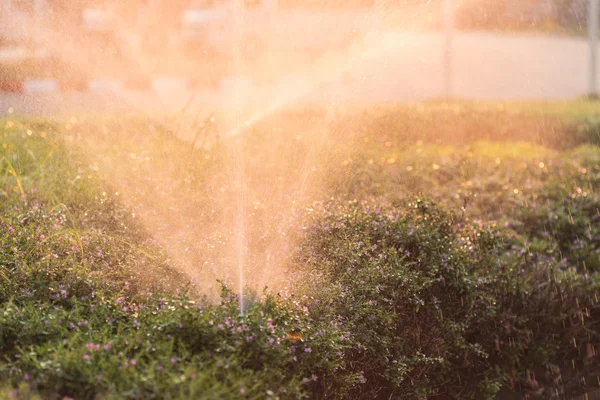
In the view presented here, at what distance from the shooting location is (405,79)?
14.8 m

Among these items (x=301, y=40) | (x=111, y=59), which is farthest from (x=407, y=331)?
(x=301, y=40)

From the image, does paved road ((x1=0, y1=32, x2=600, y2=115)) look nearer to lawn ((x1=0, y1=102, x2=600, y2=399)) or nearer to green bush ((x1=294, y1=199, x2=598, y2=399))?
lawn ((x1=0, y1=102, x2=600, y2=399))

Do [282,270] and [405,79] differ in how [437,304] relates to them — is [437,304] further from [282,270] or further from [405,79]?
[405,79]

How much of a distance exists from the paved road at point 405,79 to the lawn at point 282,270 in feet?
5.41

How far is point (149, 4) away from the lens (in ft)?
44.4

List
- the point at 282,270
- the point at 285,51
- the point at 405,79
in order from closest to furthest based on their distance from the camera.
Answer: the point at 282,270 < the point at 285,51 < the point at 405,79

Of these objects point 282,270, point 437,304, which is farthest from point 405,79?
point 282,270

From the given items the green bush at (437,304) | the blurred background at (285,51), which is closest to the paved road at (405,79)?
the blurred background at (285,51)

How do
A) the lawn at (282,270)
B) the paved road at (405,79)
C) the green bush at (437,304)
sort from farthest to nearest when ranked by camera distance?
the paved road at (405,79) < the green bush at (437,304) < the lawn at (282,270)

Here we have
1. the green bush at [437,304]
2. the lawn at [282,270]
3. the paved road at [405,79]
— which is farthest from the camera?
the paved road at [405,79]

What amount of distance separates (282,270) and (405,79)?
1111 centimetres

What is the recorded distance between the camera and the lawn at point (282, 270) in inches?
123

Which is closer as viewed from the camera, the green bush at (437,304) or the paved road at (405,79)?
the green bush at (437,304)

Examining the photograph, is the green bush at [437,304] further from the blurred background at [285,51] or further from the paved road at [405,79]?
the paved road at [405,79]
